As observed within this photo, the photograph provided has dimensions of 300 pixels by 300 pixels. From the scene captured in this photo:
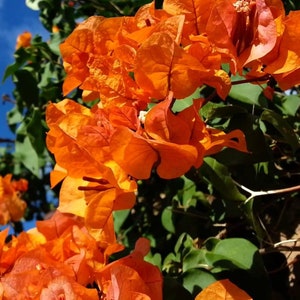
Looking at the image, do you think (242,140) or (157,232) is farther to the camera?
(157,232)

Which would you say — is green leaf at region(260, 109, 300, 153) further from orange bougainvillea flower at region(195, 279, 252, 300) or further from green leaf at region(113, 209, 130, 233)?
green leaf at region(113, 209, 130, 233)

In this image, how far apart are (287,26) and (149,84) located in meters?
0.16

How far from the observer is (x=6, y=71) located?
1.31m

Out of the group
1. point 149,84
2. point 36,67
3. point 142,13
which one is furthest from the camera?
point 36,67

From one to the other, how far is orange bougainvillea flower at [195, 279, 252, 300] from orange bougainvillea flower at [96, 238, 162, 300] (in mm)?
66

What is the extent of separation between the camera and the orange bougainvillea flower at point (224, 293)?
0.62 metres

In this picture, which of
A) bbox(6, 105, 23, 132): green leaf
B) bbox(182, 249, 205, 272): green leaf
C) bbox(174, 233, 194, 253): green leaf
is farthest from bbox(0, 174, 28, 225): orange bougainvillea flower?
bbox(182, 249, 205, 272): green leaf

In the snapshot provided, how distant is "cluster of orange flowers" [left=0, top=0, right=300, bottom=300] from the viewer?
0.56 metres

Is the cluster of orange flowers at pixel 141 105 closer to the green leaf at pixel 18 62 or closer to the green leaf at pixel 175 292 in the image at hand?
the green leaf at pixel 175 292

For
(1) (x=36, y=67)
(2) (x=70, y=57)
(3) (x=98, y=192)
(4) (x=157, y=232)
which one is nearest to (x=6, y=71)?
(1) (x=36, y=67)

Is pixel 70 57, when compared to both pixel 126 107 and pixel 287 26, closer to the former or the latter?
pixel 126 107

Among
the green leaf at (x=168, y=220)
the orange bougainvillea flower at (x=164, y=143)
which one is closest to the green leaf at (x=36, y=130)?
the green leaf at (x=168, y=220)

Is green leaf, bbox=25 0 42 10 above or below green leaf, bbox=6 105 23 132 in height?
above

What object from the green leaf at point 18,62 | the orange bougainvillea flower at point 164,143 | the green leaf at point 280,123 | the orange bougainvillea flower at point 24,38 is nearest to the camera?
the orange bougainvillea flower at point 164,143
